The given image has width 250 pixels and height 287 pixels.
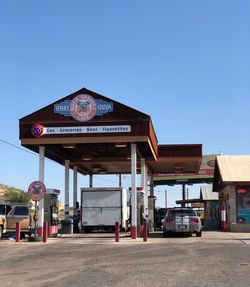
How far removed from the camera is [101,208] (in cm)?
3109

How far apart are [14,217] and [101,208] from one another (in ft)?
18.1

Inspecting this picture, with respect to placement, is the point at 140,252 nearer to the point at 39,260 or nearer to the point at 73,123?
the point at 39,260

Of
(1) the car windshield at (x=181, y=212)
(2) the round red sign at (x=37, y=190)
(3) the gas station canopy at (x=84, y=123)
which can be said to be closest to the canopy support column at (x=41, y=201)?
(3) the gas station canopy at (x=84, y=123)

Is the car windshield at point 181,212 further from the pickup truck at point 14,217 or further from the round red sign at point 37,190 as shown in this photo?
the pickup truck at point 14,217

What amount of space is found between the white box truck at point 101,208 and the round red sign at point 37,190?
7552 millimetres

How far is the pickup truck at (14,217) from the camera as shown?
2781 cm

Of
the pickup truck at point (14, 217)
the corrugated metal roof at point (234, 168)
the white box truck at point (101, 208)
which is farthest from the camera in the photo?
the corrugated metal roof at point (234, 168)

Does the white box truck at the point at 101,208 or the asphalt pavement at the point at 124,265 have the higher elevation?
the white box truck at the point at 101,208

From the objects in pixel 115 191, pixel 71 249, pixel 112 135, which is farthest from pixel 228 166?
pixel 71 249

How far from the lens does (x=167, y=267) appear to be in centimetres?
1380

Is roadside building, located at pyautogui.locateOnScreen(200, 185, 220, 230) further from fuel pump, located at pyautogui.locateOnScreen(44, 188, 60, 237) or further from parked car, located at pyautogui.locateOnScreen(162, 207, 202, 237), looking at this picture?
fuel pump, located at pyautogui.locateOnScreen(44, 188, 60, 237)

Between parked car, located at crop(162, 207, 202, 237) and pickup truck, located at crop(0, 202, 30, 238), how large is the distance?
755cm

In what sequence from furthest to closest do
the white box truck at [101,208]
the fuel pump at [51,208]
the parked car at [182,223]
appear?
the white box truck at [101,208] < the fuel pump at [51,208] < the parked car at [182,223]

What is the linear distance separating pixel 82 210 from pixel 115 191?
7.51ft
